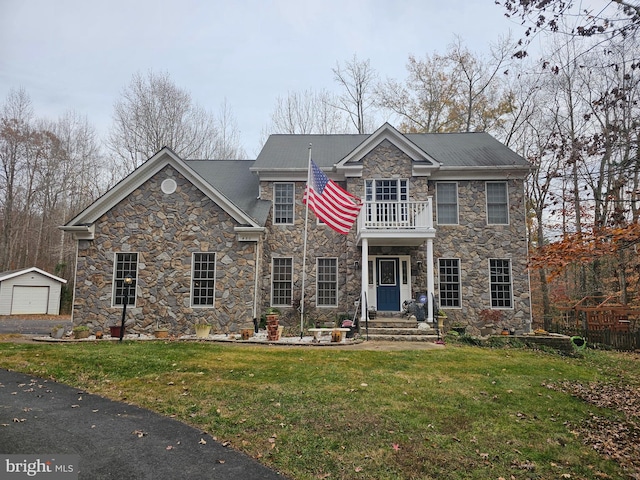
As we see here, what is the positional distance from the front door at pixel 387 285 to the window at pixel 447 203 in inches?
101

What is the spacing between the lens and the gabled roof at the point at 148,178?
44.8ft

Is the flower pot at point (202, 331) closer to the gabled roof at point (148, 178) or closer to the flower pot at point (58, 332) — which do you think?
the gabled roof at point (148, 178)

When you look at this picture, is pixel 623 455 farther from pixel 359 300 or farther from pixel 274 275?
pixel 274 275

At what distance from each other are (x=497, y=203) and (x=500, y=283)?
3097mm

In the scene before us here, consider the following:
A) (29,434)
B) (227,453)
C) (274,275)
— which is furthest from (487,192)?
(29,434)

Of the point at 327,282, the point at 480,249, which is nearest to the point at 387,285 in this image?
the point at 327,282

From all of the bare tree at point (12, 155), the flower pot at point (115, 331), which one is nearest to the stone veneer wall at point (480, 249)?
the flower pot at point (115, 331)

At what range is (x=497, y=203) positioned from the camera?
51.9 ft

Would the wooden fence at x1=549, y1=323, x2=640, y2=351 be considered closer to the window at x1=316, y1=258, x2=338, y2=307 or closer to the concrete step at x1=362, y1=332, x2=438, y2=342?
the concrete step at x1=362, y1=332, x2=438, y2=342

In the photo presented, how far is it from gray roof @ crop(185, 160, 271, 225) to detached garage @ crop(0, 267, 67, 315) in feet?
46.2

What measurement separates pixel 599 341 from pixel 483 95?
16540mm

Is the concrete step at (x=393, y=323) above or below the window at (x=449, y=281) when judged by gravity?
below

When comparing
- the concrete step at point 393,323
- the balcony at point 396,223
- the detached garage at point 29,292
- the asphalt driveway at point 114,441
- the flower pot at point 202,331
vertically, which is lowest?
the asphalt driveway at point 114,441

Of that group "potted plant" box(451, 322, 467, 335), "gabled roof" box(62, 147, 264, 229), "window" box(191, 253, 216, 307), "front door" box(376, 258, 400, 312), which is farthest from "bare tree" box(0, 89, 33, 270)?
"potted plant" box(451, 322, 467, 335)
